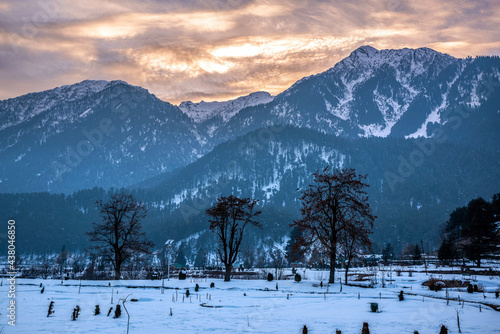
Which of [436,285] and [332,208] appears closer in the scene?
[436,285]

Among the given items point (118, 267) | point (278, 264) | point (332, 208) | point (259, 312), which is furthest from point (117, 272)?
point (278, 264)

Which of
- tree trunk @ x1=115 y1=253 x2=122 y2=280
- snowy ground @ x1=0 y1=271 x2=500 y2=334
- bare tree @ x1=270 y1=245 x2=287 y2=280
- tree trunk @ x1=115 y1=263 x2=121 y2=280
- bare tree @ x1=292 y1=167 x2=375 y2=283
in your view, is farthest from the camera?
bare tree @ x1=270 y1=245 x2=287 y2=280

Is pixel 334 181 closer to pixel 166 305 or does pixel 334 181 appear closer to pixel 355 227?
pixel 355 227

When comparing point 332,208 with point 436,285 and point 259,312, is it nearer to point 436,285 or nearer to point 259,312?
point 436,285

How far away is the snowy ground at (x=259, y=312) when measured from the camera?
72.3 feet

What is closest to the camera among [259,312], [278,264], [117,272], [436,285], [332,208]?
[259,312]

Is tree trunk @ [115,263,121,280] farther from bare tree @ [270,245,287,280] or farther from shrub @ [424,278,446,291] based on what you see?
shrub @ [424,278,446,291]

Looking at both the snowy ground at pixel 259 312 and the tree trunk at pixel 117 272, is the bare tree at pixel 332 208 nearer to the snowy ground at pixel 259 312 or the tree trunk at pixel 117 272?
the snowy ground at pixel 259 312

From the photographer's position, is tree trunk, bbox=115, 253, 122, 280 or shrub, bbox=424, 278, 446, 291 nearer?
shrub, bbox=424, 278, 446, 291

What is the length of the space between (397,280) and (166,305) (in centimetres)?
2903

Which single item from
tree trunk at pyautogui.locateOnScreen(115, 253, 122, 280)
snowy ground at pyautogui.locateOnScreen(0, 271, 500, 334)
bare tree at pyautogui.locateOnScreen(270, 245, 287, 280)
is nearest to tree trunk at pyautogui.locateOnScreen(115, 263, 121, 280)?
tree trunk at pyautogui.locateOnScreen(115, 253, 122, 280)

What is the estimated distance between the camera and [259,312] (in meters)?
27.3

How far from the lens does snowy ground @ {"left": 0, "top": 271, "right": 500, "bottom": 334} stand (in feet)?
72.3

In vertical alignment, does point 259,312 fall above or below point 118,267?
below
